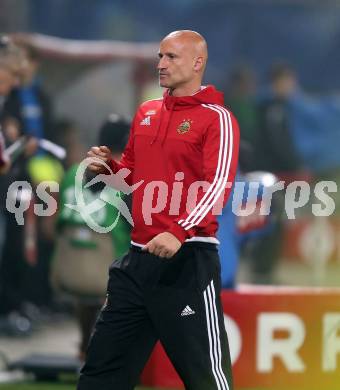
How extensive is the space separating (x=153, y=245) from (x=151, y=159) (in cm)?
56

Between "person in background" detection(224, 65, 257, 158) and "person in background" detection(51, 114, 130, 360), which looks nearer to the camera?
"person in background" detection(51, 114, 130, 360)

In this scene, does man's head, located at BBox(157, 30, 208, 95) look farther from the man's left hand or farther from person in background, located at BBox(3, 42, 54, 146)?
person in background, located at BBox(3, 42, 54, 146)

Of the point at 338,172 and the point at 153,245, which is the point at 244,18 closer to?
the point at 338,172

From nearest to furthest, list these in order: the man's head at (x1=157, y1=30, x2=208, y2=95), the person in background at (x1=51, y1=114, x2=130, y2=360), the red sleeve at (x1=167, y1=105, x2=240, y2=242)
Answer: the red sleeve at (x1=167, y1=105, x2=240, y2=242), the man's head at (x1=157, y1=30, x2=208, y2=95), the person in background at (x1=51, y1=114, x2=130, y2=360)

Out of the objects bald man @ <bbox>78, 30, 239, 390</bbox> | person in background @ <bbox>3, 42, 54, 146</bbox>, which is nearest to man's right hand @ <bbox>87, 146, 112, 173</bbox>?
bald man @ <bbox>78, 30, 239, 390</bbox>

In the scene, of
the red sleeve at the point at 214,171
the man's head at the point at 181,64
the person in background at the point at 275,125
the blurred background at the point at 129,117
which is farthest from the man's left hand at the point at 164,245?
the person in background at the point at 275,125

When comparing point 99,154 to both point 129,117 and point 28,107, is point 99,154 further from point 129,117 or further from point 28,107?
point 28,107

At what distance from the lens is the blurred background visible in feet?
33.7

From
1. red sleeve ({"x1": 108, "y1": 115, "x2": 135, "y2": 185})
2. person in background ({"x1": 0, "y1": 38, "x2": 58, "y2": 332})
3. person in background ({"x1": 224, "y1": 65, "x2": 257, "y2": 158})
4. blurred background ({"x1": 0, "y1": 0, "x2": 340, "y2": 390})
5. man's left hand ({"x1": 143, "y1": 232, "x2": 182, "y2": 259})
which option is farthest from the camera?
person in background ({"x1": 224, "y1": 65, "x2": 257, "y2": 158})

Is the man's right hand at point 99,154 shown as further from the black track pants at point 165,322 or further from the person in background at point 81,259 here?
the person in background at point 81,259

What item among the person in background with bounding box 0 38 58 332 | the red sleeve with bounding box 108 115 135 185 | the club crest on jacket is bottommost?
the person in background with bounding box 0 38 58 332

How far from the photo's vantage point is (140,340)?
22.9 ft

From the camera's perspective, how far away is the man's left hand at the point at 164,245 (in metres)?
6.49

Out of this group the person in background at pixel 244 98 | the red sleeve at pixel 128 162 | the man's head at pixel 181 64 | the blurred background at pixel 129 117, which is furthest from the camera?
the person in background at pixel 244 98
